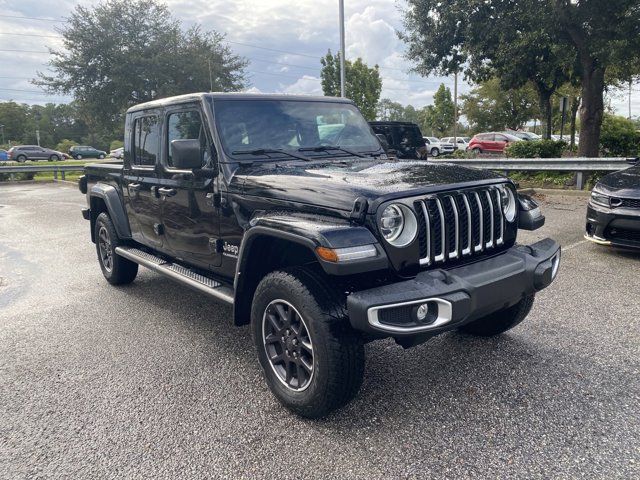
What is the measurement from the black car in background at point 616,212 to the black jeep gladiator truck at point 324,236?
3008 millimetres

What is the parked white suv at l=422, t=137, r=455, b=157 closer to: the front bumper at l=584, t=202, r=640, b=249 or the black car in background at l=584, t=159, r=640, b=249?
the black car in background at l=584, t=159, r=640, b=249

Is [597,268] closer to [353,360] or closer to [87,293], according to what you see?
[353,360]

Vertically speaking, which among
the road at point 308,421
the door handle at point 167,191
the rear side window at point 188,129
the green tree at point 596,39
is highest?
the green tree at point 596,39

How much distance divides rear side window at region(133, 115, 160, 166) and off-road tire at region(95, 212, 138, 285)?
95cm

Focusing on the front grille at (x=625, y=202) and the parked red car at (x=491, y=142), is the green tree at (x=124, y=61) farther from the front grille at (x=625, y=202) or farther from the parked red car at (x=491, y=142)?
the front grille at (x=625, y=202)

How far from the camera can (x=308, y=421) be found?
2.87 m

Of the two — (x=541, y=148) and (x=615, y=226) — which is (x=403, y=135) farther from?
(x=615, y=226)

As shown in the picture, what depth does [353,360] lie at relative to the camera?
2.64 m

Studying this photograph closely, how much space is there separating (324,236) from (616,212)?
189 inches

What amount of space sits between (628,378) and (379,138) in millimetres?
2761

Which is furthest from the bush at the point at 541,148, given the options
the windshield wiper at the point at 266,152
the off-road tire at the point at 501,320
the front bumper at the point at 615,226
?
the windshield wiper at the point at 266,152

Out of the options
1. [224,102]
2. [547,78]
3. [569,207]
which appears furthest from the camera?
[547,78]

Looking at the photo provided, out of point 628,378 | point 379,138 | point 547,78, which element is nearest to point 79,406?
point 379,138

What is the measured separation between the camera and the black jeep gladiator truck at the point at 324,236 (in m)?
2.54
